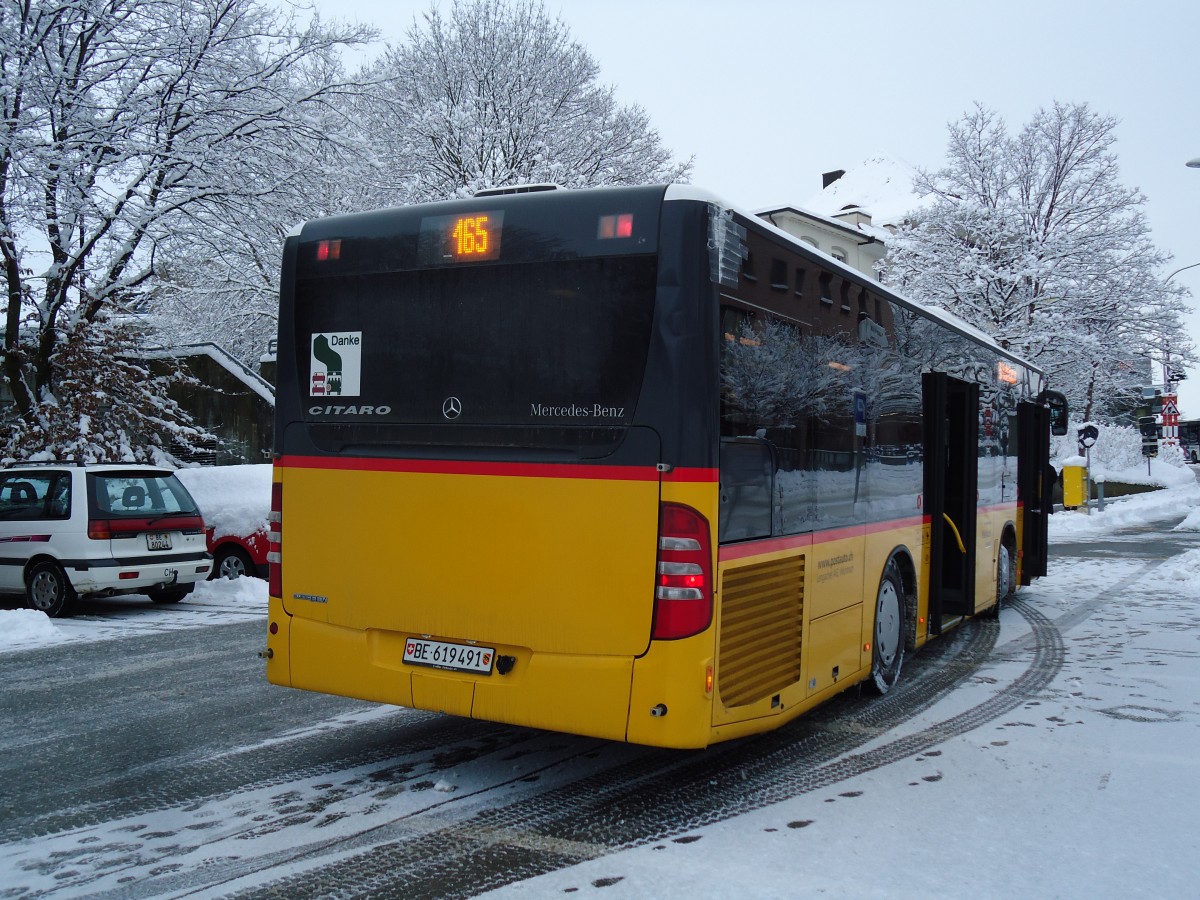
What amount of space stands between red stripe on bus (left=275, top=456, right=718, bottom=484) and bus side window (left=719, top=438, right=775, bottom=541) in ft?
0.56

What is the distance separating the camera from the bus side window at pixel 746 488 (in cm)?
476

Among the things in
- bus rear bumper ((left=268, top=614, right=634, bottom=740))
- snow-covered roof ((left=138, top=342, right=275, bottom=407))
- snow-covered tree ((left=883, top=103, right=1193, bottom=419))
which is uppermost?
snow-covered tree ((left=883, top=103, right=1193, bottom=419))

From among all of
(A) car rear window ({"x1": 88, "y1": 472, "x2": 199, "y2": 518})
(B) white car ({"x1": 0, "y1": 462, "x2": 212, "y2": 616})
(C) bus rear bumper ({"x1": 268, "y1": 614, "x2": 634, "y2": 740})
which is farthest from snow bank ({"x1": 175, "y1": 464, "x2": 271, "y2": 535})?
(C) bus rear bumper ({"x1": 268, "y1": 614, "x2": 634, "y2": 740})

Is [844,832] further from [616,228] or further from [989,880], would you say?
[616,228]

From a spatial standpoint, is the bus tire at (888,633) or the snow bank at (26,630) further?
the snow bank at (26,630)

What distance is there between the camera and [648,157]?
3044cm

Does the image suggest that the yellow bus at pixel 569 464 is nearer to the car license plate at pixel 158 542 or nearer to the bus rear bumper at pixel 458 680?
the bus rear bumper at pixel 458 680

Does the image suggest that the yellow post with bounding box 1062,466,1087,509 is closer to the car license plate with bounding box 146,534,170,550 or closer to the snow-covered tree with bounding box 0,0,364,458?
the snow-covered tree with bounding box 0,0,364,458

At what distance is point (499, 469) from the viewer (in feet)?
16.4

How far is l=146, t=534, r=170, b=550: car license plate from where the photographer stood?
1172 cm

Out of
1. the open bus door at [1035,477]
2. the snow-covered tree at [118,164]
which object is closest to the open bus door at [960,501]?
the open bus door at [1035,477]

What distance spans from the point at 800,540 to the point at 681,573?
3.94 ft

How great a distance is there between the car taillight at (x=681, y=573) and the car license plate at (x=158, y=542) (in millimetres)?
8813

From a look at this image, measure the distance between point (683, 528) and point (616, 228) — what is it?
4.57 ft
